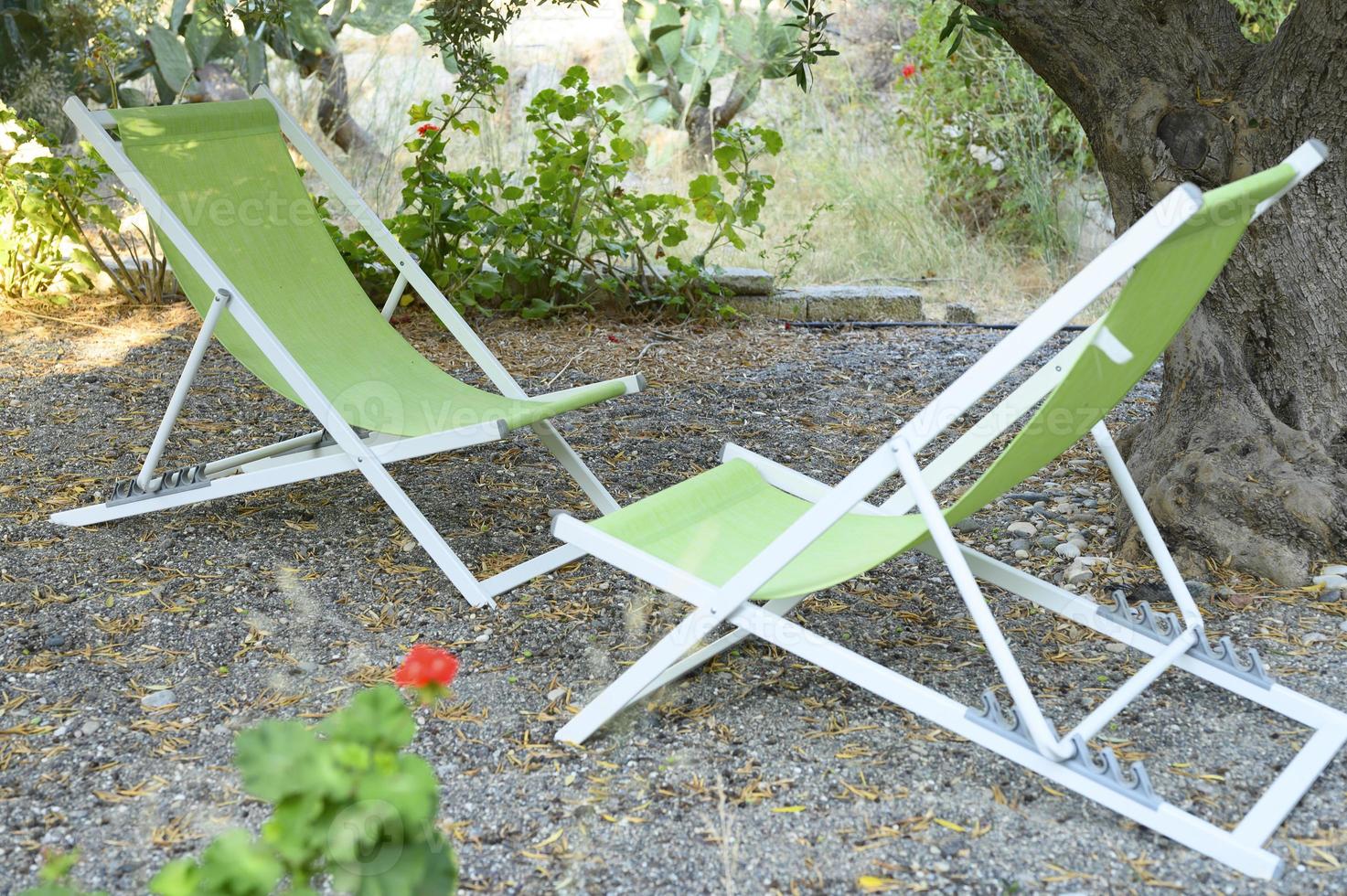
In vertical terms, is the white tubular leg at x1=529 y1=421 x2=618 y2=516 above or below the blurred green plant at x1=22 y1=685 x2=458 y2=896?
below

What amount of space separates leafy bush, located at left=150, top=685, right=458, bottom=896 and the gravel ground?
0.68 metres

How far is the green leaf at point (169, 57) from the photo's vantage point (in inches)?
247

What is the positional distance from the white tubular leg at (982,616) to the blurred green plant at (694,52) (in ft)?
19.1

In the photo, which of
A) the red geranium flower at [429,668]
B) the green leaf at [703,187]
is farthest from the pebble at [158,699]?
the green leaf at [703,187]

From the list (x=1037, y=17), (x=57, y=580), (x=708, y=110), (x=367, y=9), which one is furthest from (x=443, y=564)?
(x=708, y=110)

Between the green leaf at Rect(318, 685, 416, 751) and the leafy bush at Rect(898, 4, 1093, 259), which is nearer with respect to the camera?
the green leaf at Rect(318, 685, 416, 751)

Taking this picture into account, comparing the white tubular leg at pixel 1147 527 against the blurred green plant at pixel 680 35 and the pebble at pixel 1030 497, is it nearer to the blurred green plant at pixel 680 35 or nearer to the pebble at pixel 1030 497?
the pebble at pixel 1030 497

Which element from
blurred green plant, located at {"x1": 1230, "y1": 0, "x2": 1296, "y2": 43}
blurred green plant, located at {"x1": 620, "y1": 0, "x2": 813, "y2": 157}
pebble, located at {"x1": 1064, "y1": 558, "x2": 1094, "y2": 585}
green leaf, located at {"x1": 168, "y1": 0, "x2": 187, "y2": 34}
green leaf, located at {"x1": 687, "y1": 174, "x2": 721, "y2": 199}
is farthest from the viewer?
blurred green plant, located at {"x1": 620, "y1": 0, "x2": 813, "y2": 157}

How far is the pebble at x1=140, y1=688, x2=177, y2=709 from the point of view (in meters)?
2.21

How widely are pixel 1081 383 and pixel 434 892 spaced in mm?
1250

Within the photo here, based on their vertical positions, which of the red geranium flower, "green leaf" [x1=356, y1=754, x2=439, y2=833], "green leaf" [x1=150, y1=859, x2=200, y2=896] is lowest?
"green leaf" [x1=150, y1=859, x2=200, y2=896]

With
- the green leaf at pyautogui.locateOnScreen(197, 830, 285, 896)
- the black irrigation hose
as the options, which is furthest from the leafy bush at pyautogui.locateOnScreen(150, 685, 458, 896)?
the black irrigation hose

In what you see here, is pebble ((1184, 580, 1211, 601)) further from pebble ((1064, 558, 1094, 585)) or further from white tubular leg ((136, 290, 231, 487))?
white tubular leg ((136, 290, 231, 487))

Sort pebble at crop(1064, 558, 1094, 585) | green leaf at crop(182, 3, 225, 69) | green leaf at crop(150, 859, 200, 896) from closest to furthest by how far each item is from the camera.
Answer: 1. green leaf at crop(150, 859, 200, 896)
2. pebble at crop(1064, 558, 1094, 585)
3. green leaf at crop(182, 3, 225, 69)
